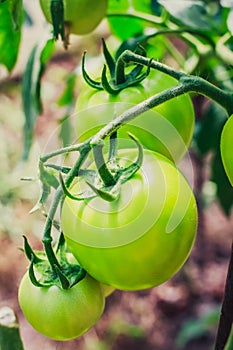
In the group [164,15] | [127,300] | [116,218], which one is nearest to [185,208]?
[116,218]

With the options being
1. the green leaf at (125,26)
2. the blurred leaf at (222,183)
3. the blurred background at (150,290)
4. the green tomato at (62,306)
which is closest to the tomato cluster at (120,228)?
the green tomato at (62,306)

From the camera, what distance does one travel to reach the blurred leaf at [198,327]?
1.68 m

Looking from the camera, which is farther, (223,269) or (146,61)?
(223,269)

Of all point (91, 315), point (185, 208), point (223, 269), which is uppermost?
point (185, 208)

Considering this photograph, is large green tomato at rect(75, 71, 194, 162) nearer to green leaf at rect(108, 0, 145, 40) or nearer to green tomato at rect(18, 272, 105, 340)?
green tomato at rect(18, 272, 105, 340)

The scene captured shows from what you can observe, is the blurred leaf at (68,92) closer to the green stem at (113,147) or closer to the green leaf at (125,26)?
the green leaf at (125,26)

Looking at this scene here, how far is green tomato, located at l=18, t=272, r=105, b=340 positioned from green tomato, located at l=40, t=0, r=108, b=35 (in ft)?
1.03

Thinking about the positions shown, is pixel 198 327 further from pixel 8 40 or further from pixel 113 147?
pixel 113 147

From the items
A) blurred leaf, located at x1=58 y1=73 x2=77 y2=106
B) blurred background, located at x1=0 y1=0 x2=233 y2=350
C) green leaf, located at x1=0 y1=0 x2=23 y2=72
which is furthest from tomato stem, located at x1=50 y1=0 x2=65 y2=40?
blurred background, located at x1=0 y1=0 x2=233 y2=350

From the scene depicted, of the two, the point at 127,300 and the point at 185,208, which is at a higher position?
the point at 185,208

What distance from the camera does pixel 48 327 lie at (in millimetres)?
595

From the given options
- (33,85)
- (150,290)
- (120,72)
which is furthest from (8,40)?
(150,290)

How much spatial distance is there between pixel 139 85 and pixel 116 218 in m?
0.16

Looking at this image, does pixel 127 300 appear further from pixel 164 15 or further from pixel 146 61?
pixel 146 61
